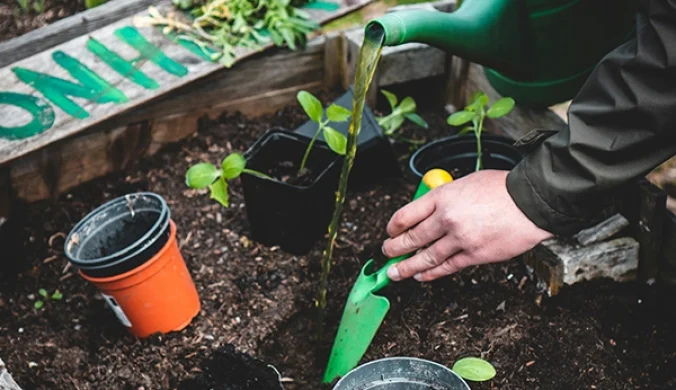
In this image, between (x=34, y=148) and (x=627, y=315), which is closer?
(x=627, y=315)

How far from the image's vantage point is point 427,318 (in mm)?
1809

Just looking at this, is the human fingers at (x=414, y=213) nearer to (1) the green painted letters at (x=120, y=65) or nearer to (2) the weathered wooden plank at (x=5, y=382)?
(2) the weathered wooden plank at (x=5, y=382)

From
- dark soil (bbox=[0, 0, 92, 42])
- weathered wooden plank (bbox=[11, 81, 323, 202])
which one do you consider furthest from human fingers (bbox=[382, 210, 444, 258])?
dark soil (bbox=[0, 0, 92, 42])

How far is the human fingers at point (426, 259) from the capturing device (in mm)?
1444

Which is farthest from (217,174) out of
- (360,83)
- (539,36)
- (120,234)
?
(539,36)

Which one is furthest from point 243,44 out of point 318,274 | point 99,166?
point 318,274

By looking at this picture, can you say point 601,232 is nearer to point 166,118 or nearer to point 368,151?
point 368,151

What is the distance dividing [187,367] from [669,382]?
122cm

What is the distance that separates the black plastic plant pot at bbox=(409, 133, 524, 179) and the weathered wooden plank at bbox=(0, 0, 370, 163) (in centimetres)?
76

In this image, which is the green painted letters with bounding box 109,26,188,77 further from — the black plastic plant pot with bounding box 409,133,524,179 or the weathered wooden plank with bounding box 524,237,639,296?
the weathered wooden plank with bounding box 524,237,639,296

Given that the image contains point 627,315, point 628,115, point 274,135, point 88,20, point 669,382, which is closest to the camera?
point 628,115

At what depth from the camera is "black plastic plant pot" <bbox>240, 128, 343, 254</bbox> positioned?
1.92 meters

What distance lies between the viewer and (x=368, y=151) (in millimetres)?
2146

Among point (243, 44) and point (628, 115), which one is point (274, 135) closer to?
point (243, 44)
